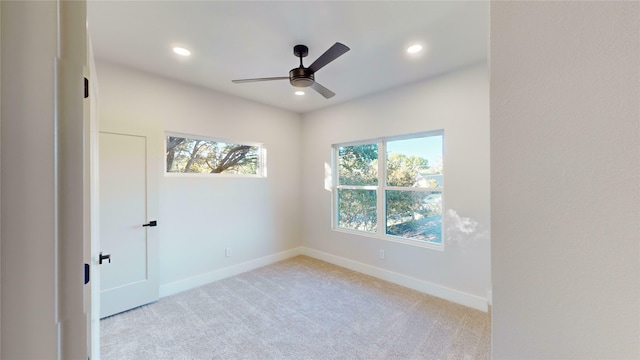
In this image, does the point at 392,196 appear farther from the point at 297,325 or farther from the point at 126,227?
the point at 126,227

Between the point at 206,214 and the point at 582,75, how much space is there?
3601mm

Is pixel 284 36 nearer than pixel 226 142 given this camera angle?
Yes

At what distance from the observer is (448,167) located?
116 inches

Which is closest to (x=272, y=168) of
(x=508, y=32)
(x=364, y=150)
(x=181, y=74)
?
(x=364, y=150)

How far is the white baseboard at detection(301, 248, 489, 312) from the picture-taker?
2.75 metres

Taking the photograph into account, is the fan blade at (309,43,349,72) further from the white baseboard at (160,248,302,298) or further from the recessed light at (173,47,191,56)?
the white baseboard at (160,248,302,298)

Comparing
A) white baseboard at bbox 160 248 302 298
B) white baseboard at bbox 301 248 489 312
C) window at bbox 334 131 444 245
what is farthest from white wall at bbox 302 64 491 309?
white baseboard at bbox 160 248 302 298

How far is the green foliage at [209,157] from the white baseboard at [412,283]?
1.91m

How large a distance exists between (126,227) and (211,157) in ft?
4.20

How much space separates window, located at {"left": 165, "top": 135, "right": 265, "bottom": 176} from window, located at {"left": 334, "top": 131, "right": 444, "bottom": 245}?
1.33 meters

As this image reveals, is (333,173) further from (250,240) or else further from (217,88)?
(217,88)

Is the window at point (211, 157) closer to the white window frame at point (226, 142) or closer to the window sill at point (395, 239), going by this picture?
the white window frame at point (226, 142)

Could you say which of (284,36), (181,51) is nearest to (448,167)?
(284,36)

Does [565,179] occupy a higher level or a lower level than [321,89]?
lower
